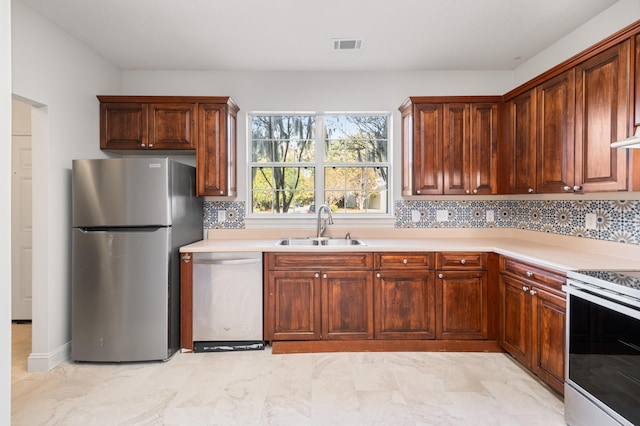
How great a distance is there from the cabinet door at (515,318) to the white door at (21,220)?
4728 millimetres

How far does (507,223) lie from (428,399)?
2.21 metres

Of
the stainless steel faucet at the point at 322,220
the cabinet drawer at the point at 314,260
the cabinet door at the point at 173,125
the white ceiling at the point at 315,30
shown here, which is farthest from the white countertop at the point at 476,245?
the white ceiling at the point at 315,30

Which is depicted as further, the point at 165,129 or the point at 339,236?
the point at 339,236

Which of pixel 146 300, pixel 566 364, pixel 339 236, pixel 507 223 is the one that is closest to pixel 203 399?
pixel 146 300

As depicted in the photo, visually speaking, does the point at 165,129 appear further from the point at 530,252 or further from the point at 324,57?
the point at 530,252

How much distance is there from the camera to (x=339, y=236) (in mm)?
3754

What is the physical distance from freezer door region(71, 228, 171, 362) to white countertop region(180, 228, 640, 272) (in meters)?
0.45

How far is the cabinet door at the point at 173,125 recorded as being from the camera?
132 inches

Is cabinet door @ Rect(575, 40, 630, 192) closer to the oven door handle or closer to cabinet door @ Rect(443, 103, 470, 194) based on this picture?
the oven door handle

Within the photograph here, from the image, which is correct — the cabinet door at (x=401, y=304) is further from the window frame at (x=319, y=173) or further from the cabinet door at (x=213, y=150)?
the cabinet door at (x=213, y=150)

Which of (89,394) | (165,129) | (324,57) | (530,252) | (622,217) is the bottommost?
(89,394)

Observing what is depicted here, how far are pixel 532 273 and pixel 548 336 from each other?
412mm

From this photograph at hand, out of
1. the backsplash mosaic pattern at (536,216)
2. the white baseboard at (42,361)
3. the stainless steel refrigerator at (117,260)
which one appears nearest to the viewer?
the backsplash mosaic pattern at (536,216)

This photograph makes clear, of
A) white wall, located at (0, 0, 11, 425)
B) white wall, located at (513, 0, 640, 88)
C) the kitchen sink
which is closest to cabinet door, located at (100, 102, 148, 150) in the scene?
the kitchen sink
